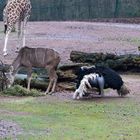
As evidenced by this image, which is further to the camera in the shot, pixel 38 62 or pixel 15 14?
pixel 15 14

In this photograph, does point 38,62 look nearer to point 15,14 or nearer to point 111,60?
point 111,60

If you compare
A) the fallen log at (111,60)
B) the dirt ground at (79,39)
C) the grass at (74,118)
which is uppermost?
the grass at (74,118)

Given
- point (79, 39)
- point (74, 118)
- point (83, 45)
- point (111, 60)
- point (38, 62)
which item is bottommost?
point (79, 39)

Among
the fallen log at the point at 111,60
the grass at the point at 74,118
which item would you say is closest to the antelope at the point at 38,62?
the grass at the point at 74,118

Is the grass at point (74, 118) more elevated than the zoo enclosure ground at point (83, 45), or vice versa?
the grass at point (74, 118)

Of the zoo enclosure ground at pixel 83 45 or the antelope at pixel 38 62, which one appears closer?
the zoo enclosure ground at pixel 83 45

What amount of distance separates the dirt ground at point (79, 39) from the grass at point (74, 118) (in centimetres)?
343

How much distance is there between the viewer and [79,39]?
2277 cm

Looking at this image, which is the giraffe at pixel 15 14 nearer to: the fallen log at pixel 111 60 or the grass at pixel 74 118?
the fallen log at pixel 111 60

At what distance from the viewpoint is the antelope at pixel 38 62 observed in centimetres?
1205

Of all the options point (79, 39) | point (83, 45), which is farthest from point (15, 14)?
point (79, 39)

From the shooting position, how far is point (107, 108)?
34.7 ft

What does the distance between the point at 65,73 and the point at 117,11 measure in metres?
23.8

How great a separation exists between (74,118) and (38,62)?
2.69 meters
